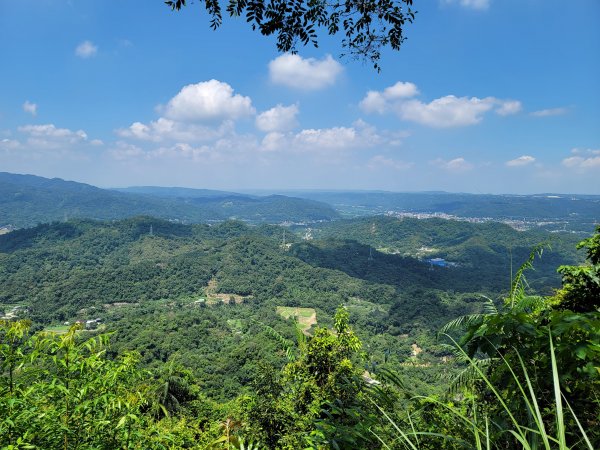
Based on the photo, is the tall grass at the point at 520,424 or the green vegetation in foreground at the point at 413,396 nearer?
the tall grass at the point at 520,424

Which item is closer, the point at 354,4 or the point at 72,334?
the point at 72,334

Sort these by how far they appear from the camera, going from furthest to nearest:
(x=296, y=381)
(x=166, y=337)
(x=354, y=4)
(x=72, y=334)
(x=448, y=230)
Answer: (x=448, y=230)
(x=166, y=337)
(x=296, y=381)
(x=354, y=4)
(x=72, y=334)

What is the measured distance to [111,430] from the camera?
274 cm

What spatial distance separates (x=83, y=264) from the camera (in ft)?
351

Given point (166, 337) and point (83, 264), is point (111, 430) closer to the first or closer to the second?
point (166, 337)

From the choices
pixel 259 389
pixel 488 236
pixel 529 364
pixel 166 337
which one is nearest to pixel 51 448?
pixel 529 364

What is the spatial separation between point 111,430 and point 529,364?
124 inches

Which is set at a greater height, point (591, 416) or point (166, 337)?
point (591, 416)

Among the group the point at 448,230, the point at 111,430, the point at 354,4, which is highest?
the point at 354,4

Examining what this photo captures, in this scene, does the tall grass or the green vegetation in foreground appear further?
the green vegetation in foreground

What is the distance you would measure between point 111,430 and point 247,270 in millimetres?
98801

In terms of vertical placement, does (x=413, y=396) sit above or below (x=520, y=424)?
above

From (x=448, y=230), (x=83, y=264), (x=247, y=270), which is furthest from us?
(x=448, y=230)

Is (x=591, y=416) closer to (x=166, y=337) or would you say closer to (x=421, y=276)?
(x=166, y=337)
